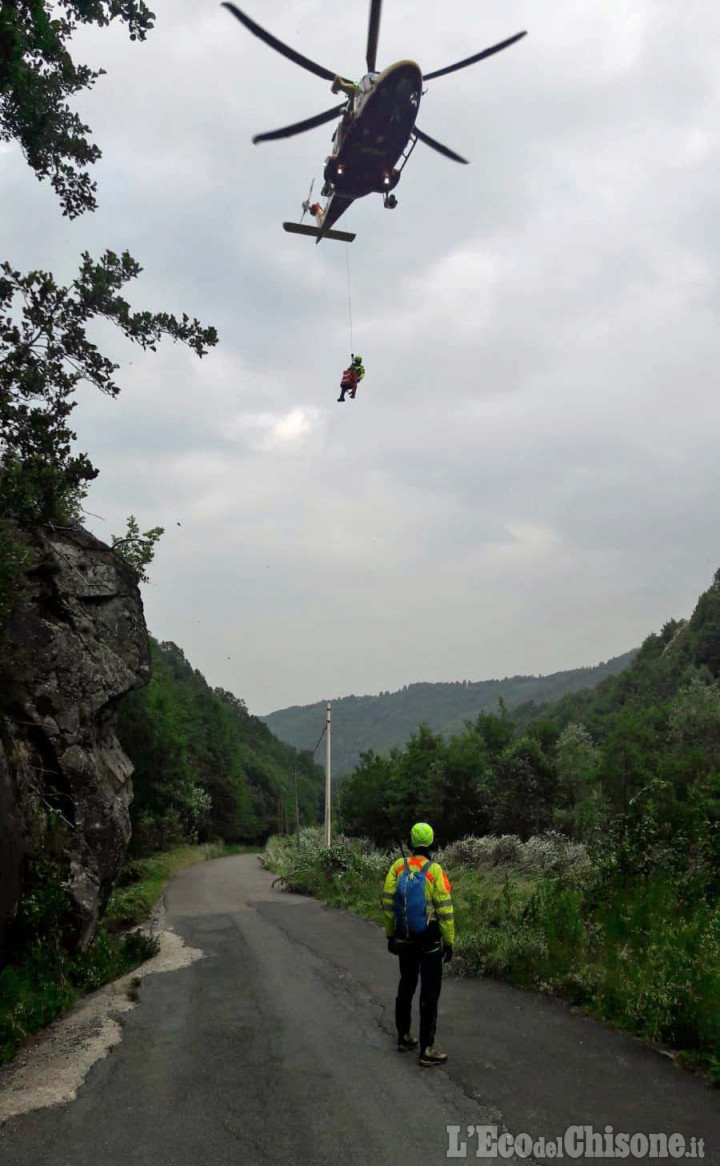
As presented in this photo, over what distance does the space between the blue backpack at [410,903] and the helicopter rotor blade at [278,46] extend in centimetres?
1567

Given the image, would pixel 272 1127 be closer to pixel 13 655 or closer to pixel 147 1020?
pixel 147 1020

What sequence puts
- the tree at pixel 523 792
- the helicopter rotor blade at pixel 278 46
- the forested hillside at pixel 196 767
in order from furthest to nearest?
the forested hillside at pixel 196 767, the tree at pixel 523 792, the helicopter rotor blade at pixel 278 46

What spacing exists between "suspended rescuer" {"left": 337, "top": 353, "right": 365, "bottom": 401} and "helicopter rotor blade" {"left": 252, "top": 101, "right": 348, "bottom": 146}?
15.8 ft

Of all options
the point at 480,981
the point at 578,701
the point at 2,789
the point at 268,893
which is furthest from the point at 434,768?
the point at 578,701

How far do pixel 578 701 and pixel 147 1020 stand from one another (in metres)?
154

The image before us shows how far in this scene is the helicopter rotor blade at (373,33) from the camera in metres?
15.0

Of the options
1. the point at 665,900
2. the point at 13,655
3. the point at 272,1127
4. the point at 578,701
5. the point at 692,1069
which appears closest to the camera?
the point at 272,1127

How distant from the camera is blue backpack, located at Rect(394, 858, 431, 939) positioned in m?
6.91

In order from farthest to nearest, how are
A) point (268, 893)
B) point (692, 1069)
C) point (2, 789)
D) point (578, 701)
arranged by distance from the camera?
point (578, 701) → point (268, 893) → point (2, 789) → point (692, 1069)

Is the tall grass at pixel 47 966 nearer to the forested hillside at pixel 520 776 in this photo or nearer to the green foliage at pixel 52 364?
the green foliage at pixel 52 364

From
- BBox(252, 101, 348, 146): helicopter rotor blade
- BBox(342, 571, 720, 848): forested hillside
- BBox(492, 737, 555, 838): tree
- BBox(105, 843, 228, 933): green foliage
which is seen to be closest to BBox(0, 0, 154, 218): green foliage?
BBox(252, 101, 348, 146): helicopter rotor blade

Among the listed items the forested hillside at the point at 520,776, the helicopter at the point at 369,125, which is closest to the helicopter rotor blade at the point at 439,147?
the helicopter at the point at 369,125

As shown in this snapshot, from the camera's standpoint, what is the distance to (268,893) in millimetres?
26000

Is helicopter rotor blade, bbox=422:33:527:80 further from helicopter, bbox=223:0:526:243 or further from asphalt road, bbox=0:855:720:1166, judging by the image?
asphalt road, bbox=0:855:720:1166
